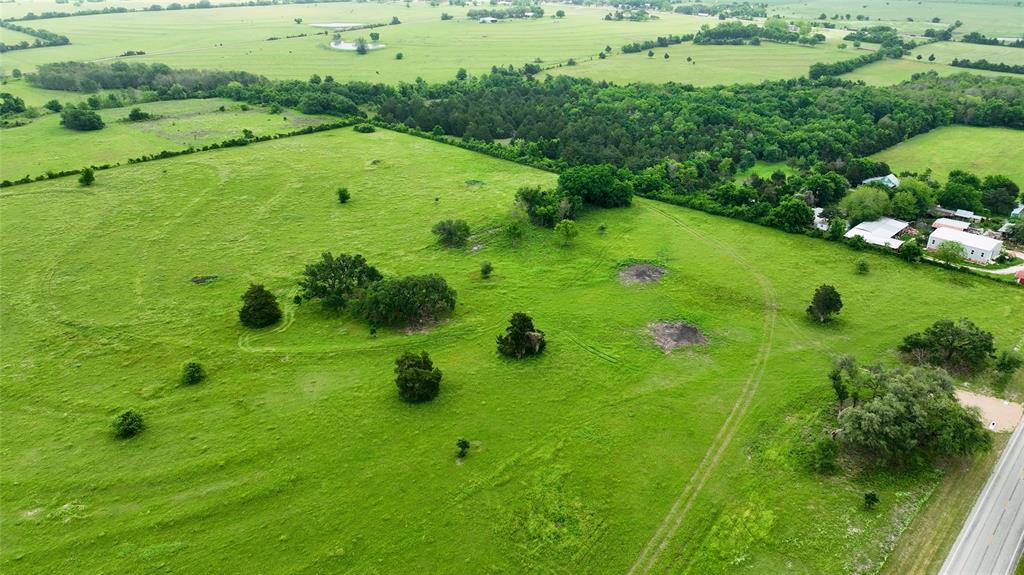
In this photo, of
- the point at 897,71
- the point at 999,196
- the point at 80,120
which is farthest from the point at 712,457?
the point at 897,71

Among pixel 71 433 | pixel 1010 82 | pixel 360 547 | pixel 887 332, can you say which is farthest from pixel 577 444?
pixel 1010 82

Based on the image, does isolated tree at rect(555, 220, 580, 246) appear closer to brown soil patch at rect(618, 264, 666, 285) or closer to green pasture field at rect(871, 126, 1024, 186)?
brown soil patch at rect(618, 264, 666, 285)

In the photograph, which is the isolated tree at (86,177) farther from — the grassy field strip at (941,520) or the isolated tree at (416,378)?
the grassy field strip at (941,520)

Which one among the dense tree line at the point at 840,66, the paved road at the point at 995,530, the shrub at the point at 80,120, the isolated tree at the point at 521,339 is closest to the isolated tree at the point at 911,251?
the paved road at the point at 995,530

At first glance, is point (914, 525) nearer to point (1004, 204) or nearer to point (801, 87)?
point (1004, 204)

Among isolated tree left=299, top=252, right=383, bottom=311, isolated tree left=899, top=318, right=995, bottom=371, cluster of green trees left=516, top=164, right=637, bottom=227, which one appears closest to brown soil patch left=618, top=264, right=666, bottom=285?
cluster of green trees left=516, top=164, right=637, bottom=227

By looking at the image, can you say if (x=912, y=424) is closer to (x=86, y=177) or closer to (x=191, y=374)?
(x=191, y=374)
